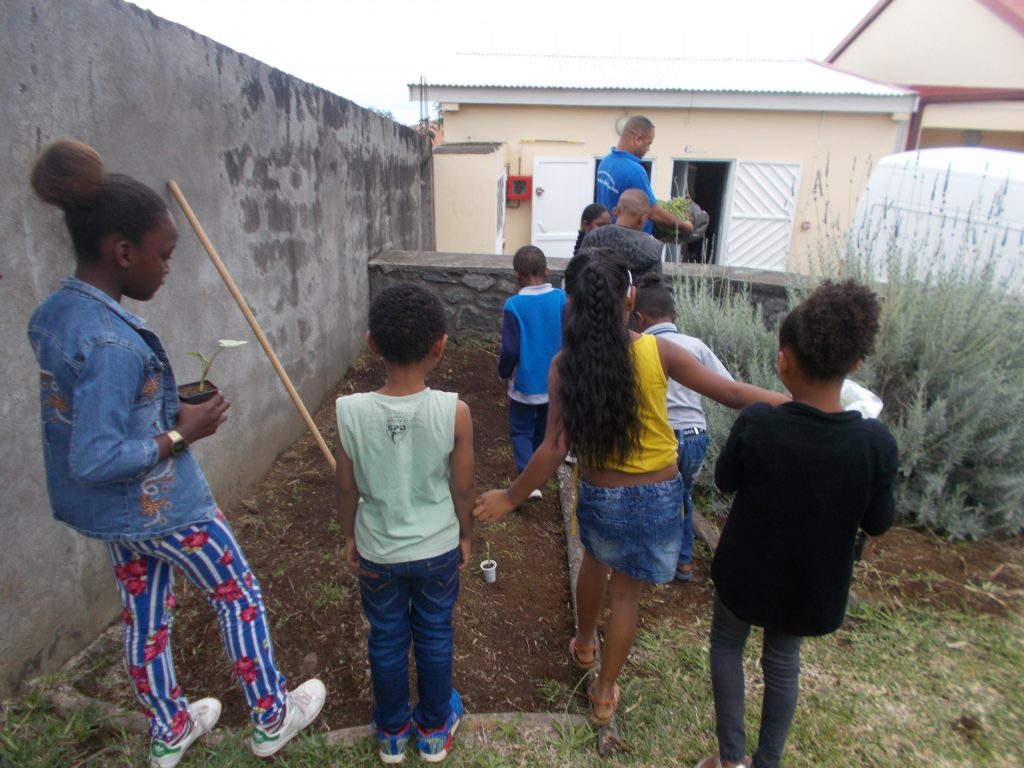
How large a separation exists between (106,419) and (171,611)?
2.44ft

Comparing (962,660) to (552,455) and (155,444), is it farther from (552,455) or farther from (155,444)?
(155,444)

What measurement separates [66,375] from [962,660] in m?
3.37

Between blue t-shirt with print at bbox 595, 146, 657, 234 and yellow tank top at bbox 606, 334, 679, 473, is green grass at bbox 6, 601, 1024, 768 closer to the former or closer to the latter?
yellow tank top at bbox 606, 334, 679, 473

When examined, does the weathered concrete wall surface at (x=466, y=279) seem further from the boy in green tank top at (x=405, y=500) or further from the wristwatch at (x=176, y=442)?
the wristwatch at (x=176, y=442)

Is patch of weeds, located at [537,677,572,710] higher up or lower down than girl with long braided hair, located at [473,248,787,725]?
lower down

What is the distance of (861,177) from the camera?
1091cm

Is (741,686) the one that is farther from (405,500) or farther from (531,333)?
(531,333)

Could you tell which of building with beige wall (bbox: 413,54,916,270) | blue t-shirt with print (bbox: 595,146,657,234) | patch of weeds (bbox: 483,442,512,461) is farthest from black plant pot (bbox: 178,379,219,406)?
building with beige wall (bbox: 413,54,916,270)

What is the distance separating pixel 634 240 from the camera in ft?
11.2

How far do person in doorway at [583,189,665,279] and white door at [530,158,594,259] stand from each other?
6.82 metres

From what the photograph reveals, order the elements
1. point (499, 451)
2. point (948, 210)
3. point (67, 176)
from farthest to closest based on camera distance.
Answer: point (948, 210) < point (499, 451) < point (67, 176)

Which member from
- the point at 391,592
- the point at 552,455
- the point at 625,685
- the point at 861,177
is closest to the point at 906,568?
the point at 625,685

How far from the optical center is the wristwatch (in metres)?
1.68

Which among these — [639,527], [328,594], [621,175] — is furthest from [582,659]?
[621,175]
